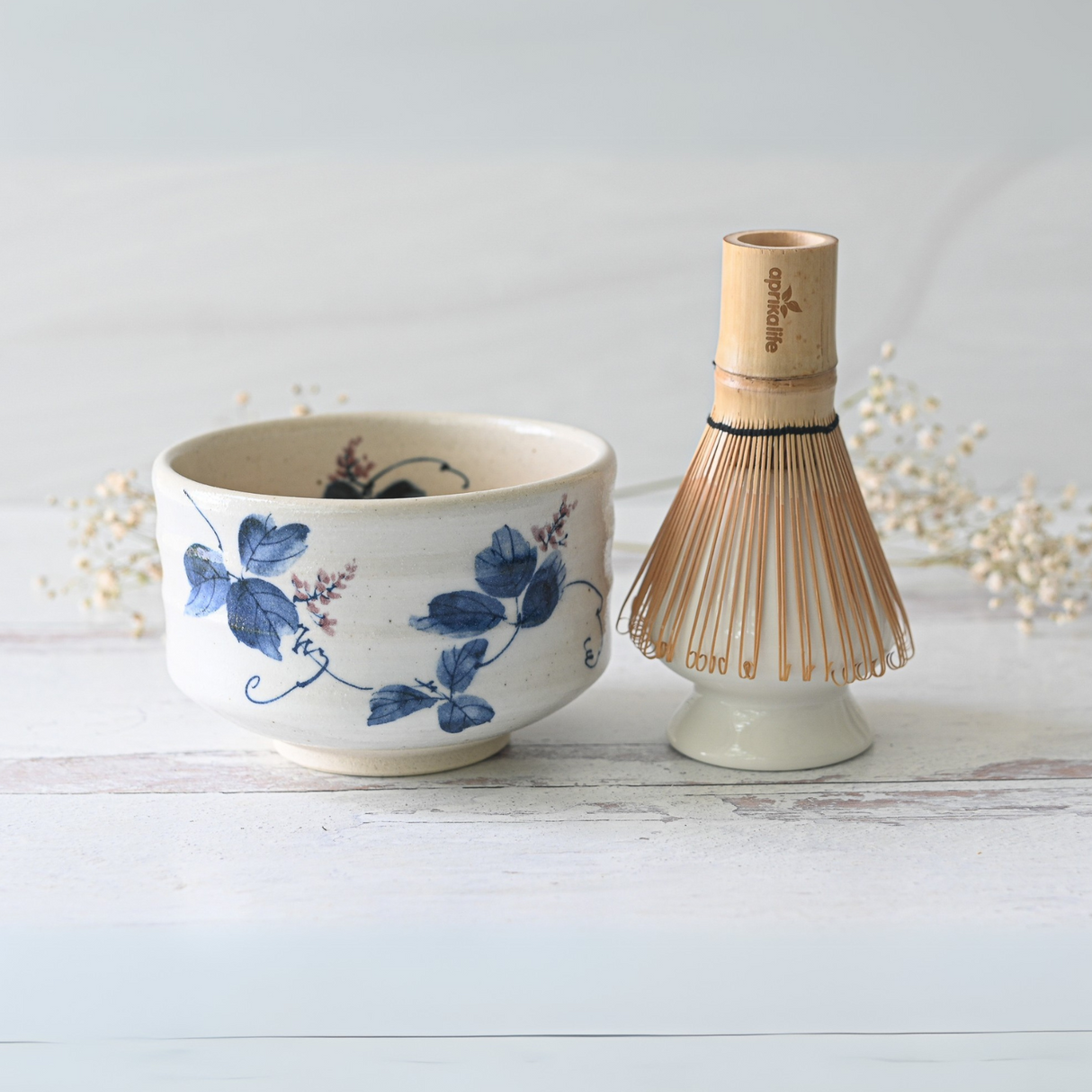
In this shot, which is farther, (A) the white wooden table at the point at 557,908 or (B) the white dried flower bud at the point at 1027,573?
(B) the white dried flower bud at the point at 1027,573

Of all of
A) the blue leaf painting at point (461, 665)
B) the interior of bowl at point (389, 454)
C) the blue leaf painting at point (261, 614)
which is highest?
the interior of bowl at point (389, 454)

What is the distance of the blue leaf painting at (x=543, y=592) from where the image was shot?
1.64 feet

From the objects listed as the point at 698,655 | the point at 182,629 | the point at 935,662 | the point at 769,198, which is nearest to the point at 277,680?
the point at 182,629

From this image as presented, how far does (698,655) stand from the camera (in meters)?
0.53

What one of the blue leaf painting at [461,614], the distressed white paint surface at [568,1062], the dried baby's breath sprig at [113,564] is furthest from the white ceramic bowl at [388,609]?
the dried baby's breath sprig at [113,564]

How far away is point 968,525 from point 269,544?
18.4 inches

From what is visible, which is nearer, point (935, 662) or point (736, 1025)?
point (736, 1025)

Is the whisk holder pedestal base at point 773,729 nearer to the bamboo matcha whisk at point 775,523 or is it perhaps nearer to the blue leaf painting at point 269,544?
the bamboo matcha whisk at point 775,523

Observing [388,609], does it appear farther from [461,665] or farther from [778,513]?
[778,513]

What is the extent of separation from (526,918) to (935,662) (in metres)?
0.30

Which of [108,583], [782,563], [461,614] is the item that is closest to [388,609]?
[461,614]

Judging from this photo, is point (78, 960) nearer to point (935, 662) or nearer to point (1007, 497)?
point (935, 662)

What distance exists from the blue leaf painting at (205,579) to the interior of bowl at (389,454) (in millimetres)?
82

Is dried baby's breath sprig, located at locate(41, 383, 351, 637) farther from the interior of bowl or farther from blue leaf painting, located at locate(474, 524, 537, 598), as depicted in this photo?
blue leaf painting, located at locate(474, 524, 537, 598)
